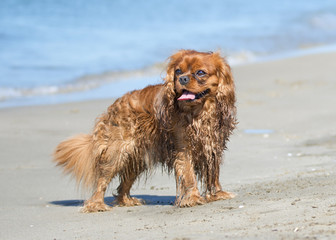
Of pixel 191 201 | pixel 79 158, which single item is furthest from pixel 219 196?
pixel 79 158

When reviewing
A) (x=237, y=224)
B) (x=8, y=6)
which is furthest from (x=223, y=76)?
(x=8, y=6)

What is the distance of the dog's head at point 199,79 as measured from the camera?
552 centimetres

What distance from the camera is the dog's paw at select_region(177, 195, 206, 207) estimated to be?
571 centimetres

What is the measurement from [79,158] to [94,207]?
1.78 feet

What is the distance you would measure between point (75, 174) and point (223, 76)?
1879 mm

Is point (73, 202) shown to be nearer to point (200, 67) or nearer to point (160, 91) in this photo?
point (160, 91)

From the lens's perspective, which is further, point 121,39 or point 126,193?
point 121,39

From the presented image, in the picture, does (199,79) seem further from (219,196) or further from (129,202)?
(129,202)

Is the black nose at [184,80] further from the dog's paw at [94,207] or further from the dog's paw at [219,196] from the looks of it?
the dog's paw at [94,207]

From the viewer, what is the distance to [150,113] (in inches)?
237

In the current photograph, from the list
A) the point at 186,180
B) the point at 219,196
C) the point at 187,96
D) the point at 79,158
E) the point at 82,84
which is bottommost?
the point at 219,196

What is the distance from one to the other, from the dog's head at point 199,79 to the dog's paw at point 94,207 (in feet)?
4.44

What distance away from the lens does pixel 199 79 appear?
553cm

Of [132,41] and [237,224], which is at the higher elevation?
[132,41]
